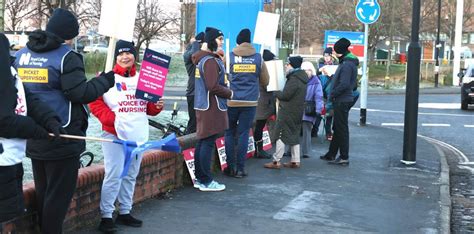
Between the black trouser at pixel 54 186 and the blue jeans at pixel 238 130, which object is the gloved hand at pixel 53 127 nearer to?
the black trouser at pixel 54 186

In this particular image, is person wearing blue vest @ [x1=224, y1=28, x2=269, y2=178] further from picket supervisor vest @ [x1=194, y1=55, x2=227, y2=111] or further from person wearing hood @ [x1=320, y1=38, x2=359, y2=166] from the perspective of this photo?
person wearing hood @ [x1=320, y1=38, x2=359, y2=166]

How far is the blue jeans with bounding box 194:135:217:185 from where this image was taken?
6852 mm

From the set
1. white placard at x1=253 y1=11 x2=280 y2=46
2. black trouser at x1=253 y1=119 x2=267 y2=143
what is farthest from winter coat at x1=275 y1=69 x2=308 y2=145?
white placard at x1=253 y1=11 x2=280 y2=46

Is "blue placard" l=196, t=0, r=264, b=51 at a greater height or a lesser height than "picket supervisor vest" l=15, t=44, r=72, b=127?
greater

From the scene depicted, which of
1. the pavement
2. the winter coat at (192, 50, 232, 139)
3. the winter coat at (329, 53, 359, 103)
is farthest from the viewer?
the winter coat at (329, 53, 359, 103)

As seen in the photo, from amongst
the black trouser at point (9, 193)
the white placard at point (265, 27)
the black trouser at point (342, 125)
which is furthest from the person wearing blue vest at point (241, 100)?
the black trouser at point (9, 193)

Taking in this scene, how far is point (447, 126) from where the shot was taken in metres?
16.2

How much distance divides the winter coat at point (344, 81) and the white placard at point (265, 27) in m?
1.38

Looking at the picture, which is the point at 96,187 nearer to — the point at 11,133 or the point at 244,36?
the point at 11,133

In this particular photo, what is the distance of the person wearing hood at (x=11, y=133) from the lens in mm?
3486

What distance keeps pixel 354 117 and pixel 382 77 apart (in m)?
23.0

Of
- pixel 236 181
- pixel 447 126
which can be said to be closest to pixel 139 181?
pixel 236 181

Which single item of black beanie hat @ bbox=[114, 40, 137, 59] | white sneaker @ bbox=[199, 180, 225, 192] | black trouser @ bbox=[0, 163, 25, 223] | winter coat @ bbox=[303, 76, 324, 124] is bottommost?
white sneaker @ bbox=[199, 180, 225, 192]

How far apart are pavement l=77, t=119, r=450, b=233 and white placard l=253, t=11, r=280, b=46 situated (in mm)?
2055
